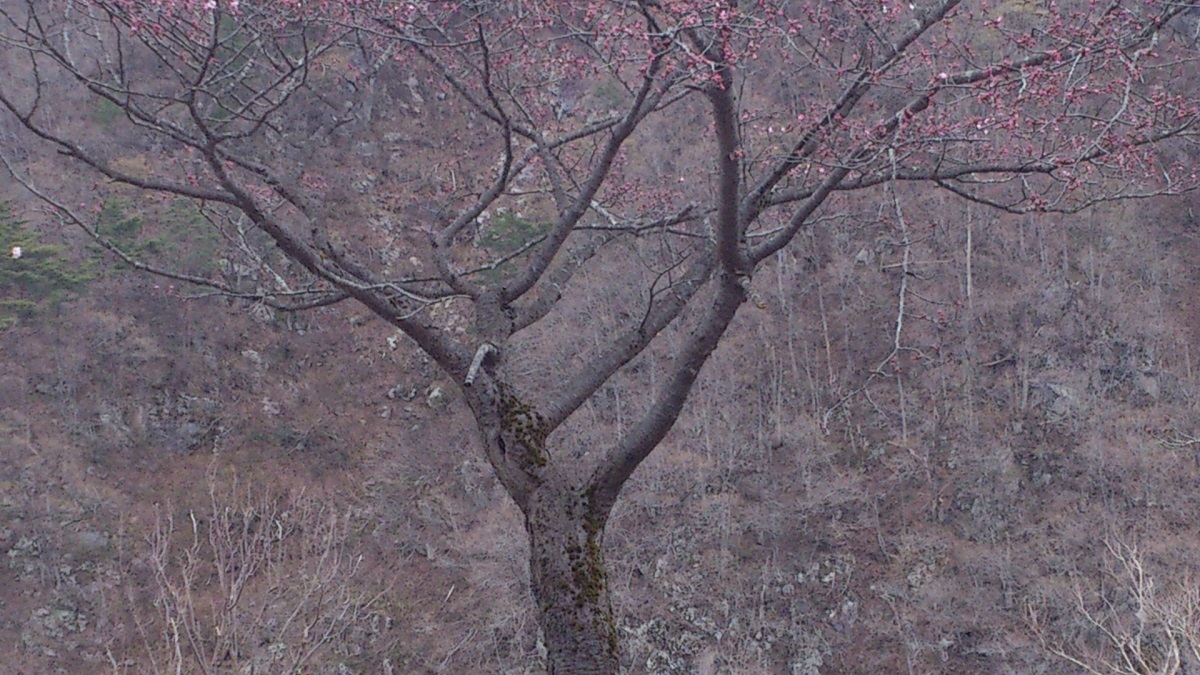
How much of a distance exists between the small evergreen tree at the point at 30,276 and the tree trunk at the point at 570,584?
17.0 m

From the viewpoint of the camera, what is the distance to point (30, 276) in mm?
17594

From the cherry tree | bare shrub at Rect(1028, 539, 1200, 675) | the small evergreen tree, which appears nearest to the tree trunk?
the cherry tree

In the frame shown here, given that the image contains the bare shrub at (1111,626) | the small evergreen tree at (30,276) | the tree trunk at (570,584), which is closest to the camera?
the tree trunk at (570,584)

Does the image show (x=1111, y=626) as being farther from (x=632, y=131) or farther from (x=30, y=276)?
(x=30, y=276)

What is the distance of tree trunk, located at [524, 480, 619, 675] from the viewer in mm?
3207

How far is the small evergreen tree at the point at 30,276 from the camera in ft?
55.7

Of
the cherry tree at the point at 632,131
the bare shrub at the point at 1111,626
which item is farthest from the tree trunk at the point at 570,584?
the bare shrub at the point at 1111,626

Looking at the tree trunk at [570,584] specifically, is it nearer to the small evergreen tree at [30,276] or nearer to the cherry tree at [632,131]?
the cherry tree at [632,131]

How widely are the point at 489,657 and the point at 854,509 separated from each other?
23.8ft

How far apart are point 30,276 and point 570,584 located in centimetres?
1816

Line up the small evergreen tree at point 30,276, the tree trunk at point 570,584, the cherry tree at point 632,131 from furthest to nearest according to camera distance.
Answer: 1. the small evergreen tree at point 30,276
2. the tree trunk at point 570,584
3. the cherry tree at point 632,131

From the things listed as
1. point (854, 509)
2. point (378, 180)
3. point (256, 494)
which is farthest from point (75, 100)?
point (854, 509)

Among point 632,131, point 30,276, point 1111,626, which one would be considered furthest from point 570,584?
point 30,276

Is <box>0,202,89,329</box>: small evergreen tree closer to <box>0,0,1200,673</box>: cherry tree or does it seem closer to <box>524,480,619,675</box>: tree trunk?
<box>0,0,1200,673</box>: cherry tree
